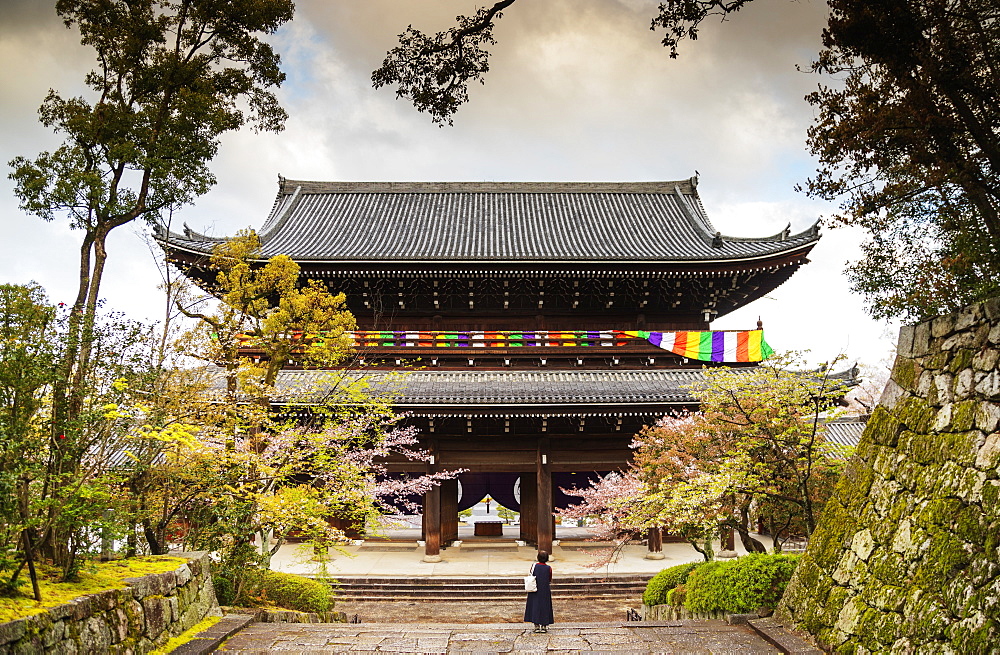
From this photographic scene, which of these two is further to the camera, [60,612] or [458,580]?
[458,580]

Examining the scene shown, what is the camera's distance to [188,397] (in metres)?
8.83

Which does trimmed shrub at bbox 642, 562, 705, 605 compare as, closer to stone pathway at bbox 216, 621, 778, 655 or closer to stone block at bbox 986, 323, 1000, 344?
stone pathway at bbox 216, 621, 778, 655

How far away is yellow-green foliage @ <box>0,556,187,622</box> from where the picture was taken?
17.0 ft

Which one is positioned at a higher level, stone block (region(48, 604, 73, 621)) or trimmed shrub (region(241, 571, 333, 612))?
stone block (region(48, 604, 73, 621))

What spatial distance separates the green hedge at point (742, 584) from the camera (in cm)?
876

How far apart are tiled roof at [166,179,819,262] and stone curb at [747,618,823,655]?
36.3 ft

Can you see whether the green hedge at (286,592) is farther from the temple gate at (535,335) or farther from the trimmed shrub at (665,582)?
the trimmed shrub at (665,582)

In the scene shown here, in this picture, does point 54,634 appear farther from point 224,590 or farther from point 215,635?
point 224,590

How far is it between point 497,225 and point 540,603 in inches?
640

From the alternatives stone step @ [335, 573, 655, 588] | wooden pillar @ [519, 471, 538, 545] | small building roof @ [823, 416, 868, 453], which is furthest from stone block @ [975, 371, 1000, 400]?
small building roof @ [823, 416, 868, 453]

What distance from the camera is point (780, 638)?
7.29 metres

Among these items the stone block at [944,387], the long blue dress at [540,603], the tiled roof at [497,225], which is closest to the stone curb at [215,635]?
the long blue dress at [540,603]

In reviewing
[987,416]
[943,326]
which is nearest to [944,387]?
[943,326]

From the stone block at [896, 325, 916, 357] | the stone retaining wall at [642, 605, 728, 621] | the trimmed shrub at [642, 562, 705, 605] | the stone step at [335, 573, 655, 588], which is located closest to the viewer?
the stone block at [896, 325, 916, 357]
